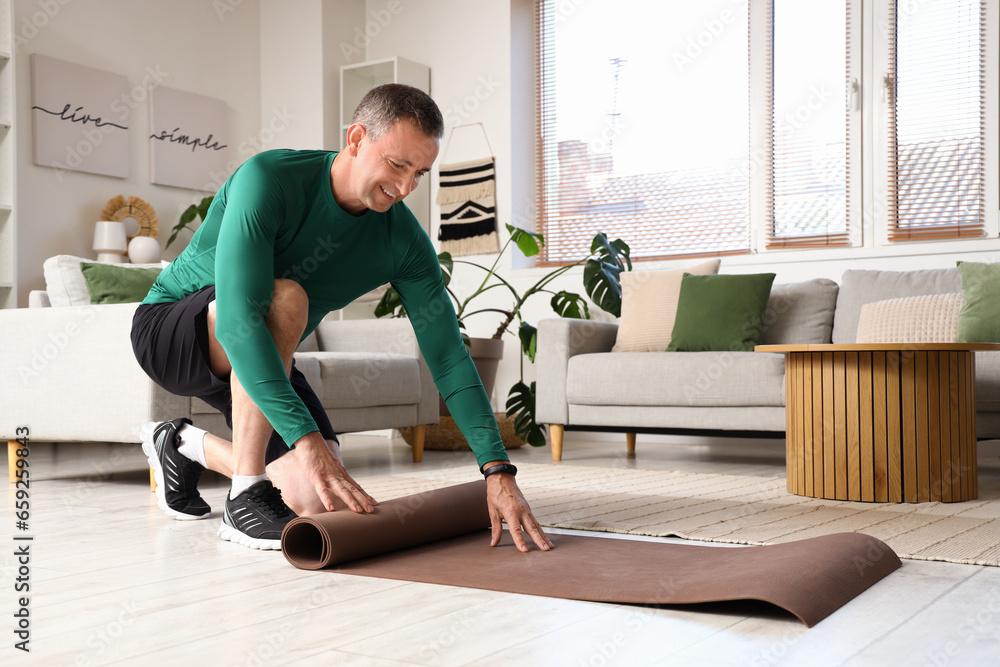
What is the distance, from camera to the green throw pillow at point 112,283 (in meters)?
3.34

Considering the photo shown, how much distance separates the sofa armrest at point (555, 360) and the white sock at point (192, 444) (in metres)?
1.82

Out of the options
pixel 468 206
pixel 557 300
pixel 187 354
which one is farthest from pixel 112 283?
pixel 468 206

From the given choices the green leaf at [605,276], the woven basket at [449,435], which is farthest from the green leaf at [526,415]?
the green leaf at [605,276]

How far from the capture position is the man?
5.19 ft

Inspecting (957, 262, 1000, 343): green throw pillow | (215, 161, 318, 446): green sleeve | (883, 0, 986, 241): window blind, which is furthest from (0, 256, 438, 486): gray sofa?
Result: (883, 0, 986, 241): window blind

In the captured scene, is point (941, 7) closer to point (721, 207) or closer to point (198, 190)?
point (721, 207)

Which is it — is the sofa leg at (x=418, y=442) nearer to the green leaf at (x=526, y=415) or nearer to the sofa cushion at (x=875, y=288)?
the green leaf at (x=526, y=415)

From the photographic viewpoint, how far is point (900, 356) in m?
2.49

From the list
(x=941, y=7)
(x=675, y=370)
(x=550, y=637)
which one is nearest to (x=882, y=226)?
(x=941, y=7)

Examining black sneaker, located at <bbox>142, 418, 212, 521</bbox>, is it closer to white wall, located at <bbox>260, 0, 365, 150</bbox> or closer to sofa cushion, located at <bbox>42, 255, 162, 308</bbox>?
sofa cushion, located at <bbox>42, 255, 162, 308</bbox>

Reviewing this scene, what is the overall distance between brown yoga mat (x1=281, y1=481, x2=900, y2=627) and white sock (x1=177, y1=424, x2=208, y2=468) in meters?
0.63

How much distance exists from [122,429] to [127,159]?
8.55 ft

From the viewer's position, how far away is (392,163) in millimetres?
1630

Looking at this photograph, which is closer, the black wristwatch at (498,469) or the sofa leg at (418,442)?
the black wristwatch at (498,469)
